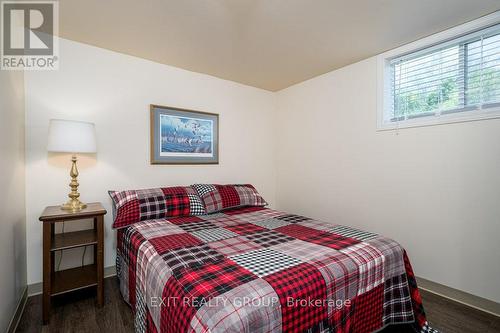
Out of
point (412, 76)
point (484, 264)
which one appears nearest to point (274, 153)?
point (412, 76)

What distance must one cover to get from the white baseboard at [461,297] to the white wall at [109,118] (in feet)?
7.75

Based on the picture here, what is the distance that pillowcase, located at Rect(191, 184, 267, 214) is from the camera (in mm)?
2508

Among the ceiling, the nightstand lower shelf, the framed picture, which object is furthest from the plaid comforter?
the ceiling

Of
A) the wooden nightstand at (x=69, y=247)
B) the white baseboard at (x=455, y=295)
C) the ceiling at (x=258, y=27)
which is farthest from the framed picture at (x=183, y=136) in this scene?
the white baseboard at (x=455, y=295)

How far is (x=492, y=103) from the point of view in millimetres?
1857

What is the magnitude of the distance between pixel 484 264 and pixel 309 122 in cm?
218

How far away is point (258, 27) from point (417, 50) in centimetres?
151

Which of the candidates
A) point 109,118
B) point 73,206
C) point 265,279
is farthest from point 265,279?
point 109,118

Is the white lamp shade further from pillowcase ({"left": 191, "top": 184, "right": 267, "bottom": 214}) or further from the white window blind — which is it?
the white window blind

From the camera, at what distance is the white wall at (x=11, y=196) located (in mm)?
1462

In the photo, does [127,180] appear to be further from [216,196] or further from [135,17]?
[135,17]

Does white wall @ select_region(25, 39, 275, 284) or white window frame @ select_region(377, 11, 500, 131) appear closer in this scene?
white window frame @ select_region(377, 11, 500, 131)

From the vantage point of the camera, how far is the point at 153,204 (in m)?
2.18

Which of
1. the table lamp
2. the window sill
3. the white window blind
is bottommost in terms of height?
the table lamp
